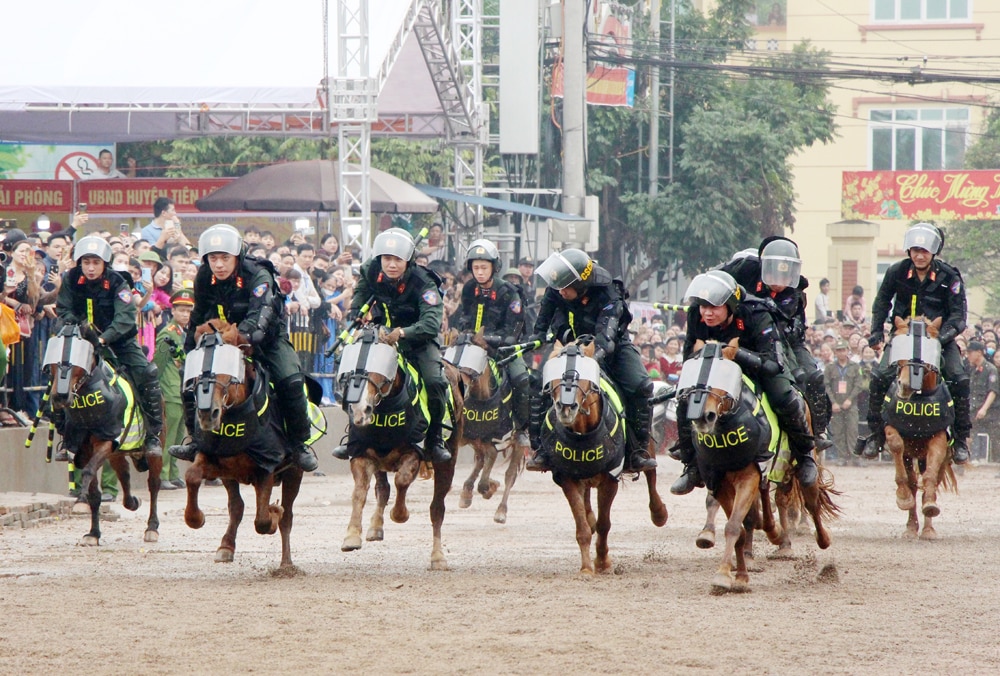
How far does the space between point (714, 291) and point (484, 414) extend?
6.27 m

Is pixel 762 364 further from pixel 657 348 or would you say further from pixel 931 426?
pixel 657 348

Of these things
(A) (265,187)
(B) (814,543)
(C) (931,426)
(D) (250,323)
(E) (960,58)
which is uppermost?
(E) (960,58)

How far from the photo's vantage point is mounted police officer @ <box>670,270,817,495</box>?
33.7 ft

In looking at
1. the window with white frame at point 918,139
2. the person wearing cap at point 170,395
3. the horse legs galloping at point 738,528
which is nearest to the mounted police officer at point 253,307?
the horse legs galloping at point 738,528

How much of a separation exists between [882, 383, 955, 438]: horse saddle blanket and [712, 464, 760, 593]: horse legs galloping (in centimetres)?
417

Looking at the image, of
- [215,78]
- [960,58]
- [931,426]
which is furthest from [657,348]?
[960,58]

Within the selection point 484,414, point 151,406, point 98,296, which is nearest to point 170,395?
point 484,414

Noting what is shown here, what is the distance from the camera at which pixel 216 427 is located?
10508mm

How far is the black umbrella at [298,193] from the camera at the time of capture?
24.3 metres

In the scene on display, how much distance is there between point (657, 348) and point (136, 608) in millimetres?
17707

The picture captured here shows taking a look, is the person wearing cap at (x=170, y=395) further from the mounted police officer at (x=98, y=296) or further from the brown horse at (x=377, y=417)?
the brown horse at (x=377, y=417)

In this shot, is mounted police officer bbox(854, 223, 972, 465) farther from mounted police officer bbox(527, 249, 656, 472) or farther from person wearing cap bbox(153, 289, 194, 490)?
person wearing cap bbox(153, 289, 194, 490)

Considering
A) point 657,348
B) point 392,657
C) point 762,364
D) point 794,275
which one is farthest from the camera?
point 657,348

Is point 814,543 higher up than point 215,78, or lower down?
lower down
